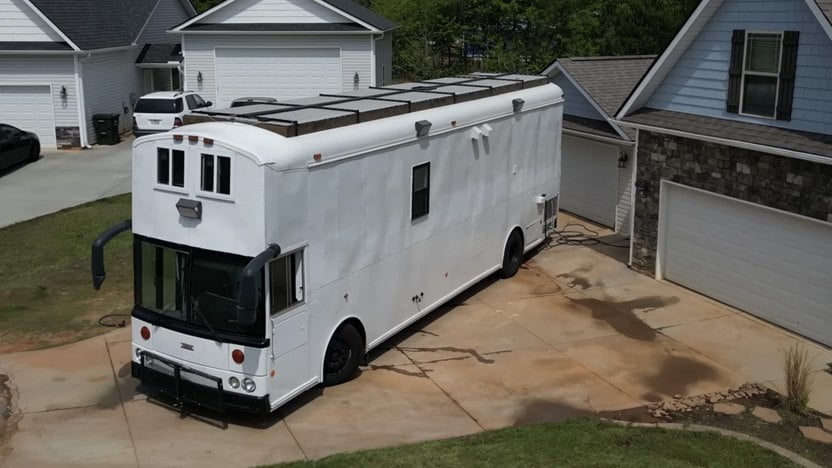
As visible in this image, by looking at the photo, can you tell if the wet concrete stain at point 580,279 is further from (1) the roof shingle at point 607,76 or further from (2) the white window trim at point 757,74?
(1) the roof shingle at point 607,76

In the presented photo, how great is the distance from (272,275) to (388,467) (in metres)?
2.40

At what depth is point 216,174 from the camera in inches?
363

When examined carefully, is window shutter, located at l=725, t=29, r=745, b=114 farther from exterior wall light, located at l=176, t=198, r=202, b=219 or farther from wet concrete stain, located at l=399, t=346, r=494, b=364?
exterior wall light, located at l=176, t=198, r=202, b=219

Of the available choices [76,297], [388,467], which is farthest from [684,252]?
[76,297]

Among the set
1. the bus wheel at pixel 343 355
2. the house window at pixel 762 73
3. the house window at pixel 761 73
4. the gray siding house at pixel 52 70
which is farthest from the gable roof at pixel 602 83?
the gray siding house at pixel 52 70

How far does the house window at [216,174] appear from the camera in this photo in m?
9.19

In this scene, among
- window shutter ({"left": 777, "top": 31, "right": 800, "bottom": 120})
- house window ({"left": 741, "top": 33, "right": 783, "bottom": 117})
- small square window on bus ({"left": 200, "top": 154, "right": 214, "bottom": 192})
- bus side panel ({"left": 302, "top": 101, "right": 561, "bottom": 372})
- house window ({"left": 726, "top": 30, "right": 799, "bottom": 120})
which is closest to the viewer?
small square window on bus ({"left": 200, "top": 154, "right": 214, "bottom": 192})

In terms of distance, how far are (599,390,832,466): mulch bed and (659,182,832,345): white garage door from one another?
2532mm

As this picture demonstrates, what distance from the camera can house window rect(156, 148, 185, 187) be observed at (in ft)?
31.1

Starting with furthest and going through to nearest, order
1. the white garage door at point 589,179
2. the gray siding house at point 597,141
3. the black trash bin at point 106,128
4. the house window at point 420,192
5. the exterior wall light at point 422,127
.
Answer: the black trash bin at point 106,128, the white garage door at point 589,179, the gray siding house at point 597,141, the house window at point 420,192, the exterior wall light at point 422,127

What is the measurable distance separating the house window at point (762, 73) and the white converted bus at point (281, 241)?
4.54 metres

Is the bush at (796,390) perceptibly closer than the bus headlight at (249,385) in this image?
No

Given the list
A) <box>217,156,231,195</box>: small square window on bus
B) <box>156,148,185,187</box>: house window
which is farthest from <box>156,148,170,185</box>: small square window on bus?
<box>217,156,231,195</box>: small square window on bus

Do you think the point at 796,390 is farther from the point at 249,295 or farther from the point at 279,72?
the point at 279,72
